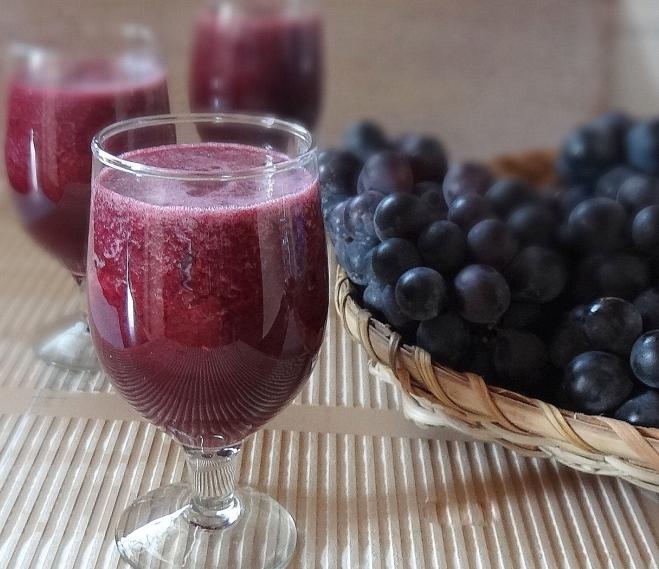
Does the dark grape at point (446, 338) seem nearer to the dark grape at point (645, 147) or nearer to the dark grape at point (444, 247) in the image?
the dark grape at point (444, 247)

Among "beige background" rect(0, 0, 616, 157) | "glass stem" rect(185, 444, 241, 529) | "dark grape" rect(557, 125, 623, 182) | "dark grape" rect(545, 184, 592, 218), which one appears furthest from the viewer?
"beige background" rect(0, 0, 616, 157)

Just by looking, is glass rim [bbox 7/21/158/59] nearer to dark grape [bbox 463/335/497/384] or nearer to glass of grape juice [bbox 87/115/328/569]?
glass of grape juice [bbox 87/115/328/569]

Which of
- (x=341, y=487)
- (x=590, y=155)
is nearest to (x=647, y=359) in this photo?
(x=341, y=487)

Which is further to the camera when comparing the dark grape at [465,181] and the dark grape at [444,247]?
the dark grape at [465,181]

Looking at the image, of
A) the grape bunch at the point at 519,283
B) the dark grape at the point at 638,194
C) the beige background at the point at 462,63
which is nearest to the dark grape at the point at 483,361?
the grape bunch at the point at 519,283

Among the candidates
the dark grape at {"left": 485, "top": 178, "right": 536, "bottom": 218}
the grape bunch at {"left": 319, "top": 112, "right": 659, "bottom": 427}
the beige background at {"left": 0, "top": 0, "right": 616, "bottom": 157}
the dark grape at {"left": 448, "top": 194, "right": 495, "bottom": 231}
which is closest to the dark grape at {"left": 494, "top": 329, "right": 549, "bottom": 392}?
the grape bunch at {"left": 319, "top": 112, "right": 659, "bottom": 427}

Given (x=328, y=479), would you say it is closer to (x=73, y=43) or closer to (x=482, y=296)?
(x=482, y=296)

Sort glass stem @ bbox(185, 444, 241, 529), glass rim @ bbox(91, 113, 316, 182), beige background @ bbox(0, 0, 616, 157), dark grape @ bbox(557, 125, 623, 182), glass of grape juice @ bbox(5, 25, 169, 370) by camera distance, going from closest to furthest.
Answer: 1. glass rim @ bbox(91, 113, 316, 182)
2. glass stem @ bbox(185, 444, 241, 529)
3. glass of grape juice @ bbox(5, 25, 169, 370)
4. dark grape @ bbox(557, 125, 623, 182)
5. beige background @ bbox(0, 0, 616, 157)
